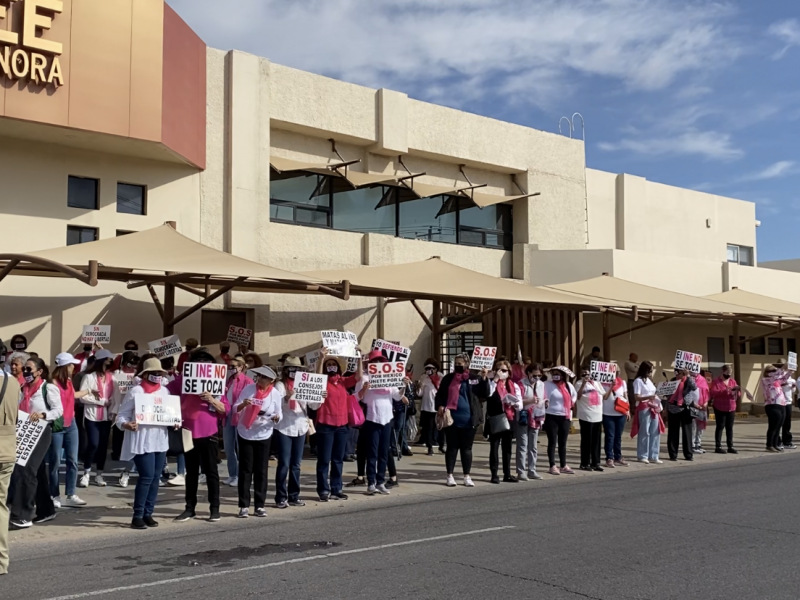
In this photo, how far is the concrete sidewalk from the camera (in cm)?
940

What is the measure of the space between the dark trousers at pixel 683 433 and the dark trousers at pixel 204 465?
9.41 meters

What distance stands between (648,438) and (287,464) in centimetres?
778

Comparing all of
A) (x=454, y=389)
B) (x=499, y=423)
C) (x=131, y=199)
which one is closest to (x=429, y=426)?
(x=499, y=423)

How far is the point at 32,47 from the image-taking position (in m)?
14.7

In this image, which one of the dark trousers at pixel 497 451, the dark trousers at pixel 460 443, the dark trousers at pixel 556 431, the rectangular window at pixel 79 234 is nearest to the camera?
the dark trousers at pixel 460 443

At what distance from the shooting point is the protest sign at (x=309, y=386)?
34.9 ft

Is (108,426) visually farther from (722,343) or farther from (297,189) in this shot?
(722,343)

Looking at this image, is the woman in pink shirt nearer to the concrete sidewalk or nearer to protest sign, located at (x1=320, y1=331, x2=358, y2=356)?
the concrete sidewalk

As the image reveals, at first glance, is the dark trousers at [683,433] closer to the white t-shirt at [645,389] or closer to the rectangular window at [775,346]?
the white t-shirt at [645,389]

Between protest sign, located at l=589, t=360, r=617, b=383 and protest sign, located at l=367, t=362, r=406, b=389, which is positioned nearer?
protest sign, located at l=367, t=362, r=406, b=389

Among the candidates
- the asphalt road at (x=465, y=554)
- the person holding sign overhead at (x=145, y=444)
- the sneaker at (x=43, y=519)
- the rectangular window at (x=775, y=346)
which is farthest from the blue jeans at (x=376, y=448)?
the rectangular window at (x=775, y=346)

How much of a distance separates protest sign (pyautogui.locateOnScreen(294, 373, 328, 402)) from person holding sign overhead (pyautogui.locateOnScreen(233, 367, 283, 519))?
40cm

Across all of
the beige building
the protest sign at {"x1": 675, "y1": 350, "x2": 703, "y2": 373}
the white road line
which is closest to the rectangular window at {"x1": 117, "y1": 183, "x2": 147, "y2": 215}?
the beige building

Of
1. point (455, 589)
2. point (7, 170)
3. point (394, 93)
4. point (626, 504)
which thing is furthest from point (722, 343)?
point (455, 589)
